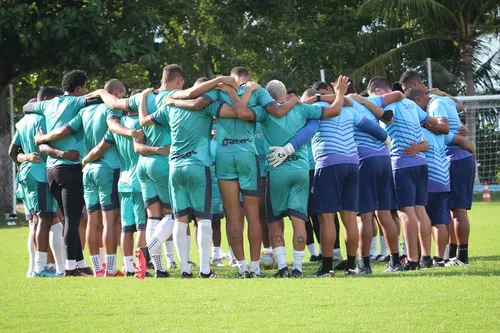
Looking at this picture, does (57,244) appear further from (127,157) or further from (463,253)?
(463,253)

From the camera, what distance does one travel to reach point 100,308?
9.98 metres

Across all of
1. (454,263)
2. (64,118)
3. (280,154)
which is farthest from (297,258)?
(64,118)

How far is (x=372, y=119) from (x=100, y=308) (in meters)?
4.69

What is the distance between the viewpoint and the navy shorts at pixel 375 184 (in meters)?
13.0

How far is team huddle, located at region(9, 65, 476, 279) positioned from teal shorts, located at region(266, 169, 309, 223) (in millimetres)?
14

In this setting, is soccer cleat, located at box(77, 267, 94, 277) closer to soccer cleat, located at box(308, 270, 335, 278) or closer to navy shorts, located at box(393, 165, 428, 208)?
soccer cleat, located at box(308, 270, 335, 278)

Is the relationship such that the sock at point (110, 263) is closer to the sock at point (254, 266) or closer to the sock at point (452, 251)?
the sock at point (254, 266)

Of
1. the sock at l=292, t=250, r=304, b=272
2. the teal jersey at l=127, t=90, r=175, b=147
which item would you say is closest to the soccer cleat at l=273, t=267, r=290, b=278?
the sock at l=292, t=250, r=304, b=272

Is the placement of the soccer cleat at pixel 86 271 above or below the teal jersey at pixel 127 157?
below

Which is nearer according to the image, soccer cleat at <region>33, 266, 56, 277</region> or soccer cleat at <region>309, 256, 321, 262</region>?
soccer cleat at <region>33, 266, 56, 277</region>

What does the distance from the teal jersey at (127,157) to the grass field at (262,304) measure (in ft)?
4.22

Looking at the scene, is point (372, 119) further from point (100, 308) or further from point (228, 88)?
point (100, 308)

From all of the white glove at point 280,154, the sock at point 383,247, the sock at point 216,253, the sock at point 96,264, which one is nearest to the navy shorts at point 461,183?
the sock at point 383,247

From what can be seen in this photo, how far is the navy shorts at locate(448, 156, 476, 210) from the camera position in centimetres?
1429
